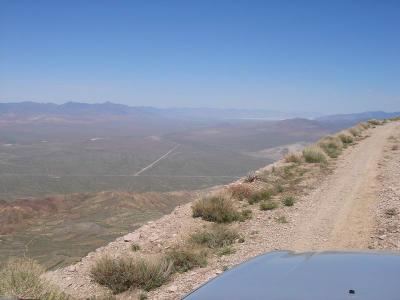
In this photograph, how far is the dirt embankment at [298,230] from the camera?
7.61 metres

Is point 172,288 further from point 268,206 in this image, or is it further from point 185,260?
point 268,206

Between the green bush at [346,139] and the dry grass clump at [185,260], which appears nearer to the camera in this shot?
the dry grass clump at [185,260]

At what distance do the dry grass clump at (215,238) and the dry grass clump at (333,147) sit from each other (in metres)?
12.6

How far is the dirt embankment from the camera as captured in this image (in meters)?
7.61

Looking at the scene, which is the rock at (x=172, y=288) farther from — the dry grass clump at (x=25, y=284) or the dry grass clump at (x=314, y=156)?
the dry grass clump at (x=314, y=156)

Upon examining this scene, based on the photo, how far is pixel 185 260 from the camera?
26.2ft

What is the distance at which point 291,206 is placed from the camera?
11.8 meters

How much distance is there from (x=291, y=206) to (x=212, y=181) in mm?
109271

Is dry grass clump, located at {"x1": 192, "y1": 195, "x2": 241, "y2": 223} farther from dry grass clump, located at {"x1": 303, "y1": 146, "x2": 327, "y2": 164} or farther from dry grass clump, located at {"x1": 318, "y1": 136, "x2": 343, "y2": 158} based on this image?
dry grass clump, located at {"x1": 318, "y1": 136, "x2": 343, "y2": 158}

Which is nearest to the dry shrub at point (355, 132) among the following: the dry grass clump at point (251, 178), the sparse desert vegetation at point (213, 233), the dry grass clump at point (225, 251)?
the sparse desert vegetation at point (213, 233)

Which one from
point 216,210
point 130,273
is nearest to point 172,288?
point 130,273

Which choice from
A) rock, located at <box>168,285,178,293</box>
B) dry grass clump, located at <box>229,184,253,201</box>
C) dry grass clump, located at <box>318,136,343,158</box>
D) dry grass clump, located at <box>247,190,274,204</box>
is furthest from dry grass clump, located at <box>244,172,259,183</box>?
rock, located at <box>168,285,178,293</box>

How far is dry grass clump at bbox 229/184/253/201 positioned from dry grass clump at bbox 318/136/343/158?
28.7ft

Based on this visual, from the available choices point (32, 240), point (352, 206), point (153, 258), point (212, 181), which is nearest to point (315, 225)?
point (352, 206)
